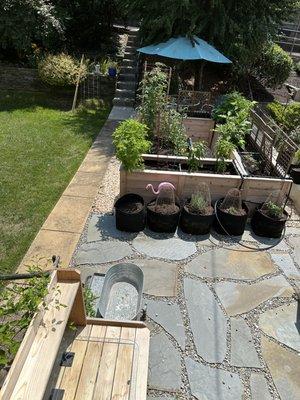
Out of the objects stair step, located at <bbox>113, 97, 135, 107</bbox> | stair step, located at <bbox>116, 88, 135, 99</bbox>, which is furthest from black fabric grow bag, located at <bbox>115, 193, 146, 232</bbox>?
stair step, located at <bbox>116, 88, 135, 99</bbox>

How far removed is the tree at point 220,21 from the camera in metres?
9.02

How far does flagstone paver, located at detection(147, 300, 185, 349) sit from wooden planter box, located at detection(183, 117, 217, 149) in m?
4.18

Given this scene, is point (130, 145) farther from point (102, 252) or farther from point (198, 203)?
point (102, 252)

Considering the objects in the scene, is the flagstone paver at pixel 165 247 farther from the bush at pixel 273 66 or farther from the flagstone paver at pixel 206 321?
the bush at pixel 273 66

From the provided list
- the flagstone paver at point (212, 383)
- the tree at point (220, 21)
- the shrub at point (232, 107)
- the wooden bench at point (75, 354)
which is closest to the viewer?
the wooden bench at point (75, 354)

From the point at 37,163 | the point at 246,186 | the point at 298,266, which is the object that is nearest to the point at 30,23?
the point at 37,163

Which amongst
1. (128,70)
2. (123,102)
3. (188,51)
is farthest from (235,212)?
(128,70)

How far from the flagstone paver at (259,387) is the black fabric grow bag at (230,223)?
2.12 m

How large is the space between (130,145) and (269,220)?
2252 millimetres

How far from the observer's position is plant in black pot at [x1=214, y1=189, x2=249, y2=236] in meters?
4.82

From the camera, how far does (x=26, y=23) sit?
1023 cm

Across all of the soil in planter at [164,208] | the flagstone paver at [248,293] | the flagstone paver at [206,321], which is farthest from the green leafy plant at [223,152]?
the flagstone paver at [206,321]

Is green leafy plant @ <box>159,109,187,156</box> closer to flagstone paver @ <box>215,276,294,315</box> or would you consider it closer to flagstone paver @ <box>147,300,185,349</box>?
flagstone paver @ <box>215,276,294,315</box>

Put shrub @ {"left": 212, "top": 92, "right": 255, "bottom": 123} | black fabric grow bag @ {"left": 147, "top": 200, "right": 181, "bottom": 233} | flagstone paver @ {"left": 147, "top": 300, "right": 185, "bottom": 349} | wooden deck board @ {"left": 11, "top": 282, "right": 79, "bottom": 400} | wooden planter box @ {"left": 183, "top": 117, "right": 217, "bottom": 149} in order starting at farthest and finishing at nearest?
wooden planter box @ {"left": 183, "top": 117, "right": 217, "bottom": 149}
shrub @ {"left": 212, "top": 92, "right": 255, "bottom": 123}
black fabric grow bag @ {"left": 147, "top": 200, "right": 181, "bottom": 233}
flagstone paver @ {"left": 147, "top": 300, "right": 185, "bottom": 349}
wooden deck board @ {"left": 11, "top": 282, "right": 79, "bottom": 400}
